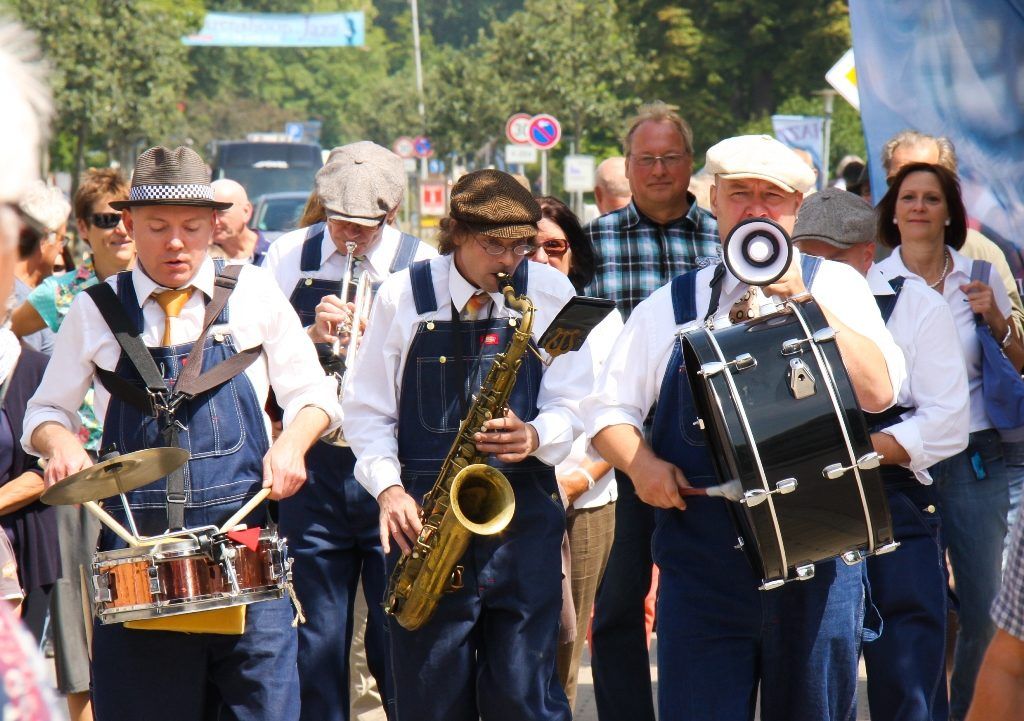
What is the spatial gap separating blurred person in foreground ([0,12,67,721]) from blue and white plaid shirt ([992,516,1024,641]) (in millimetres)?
1571

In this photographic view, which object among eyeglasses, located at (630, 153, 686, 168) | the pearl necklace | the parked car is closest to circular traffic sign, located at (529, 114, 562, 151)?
the parked car

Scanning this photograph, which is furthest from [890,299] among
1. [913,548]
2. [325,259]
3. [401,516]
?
[325,259]

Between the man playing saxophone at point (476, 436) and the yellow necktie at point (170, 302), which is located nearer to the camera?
the man playing saxophone at point (476, 436)

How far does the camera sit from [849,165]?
939 cm

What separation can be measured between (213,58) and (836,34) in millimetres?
64297

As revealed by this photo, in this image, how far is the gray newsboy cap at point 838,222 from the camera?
16.8ft

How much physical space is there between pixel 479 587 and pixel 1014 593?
201cm

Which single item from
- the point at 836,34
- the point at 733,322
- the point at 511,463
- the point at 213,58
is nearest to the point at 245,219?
the point at 511,463

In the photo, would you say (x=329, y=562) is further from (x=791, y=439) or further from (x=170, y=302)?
(x=791, y=439)

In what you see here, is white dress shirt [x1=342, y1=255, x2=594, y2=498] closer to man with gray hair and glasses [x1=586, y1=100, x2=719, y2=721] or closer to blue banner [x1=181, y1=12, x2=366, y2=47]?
man with gray hair and glasses [x1=586, y1=100, x2=719, y2=721]

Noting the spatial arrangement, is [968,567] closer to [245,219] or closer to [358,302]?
[358,302]

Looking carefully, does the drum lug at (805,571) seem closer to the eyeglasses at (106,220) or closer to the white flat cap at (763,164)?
the white flat cap at (763,164)

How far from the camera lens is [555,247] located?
18.9ft

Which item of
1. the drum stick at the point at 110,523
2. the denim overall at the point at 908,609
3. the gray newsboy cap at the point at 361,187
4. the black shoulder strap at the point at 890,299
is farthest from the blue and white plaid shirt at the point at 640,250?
the drum stick at the point at 110,523
